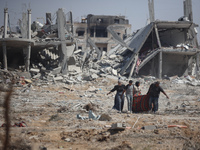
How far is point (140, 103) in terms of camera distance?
26.6 feet

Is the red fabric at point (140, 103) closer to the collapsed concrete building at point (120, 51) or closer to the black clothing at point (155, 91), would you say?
the black clothing at point (155, 91)

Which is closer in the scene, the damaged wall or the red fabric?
the red fabric

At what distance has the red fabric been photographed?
26.2 feet

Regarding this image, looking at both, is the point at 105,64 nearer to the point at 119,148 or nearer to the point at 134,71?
the point at 134,71

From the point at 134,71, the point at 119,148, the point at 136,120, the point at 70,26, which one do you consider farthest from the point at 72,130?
the point at 70,26

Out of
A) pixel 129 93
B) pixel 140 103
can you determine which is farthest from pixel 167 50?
pixel 129 93

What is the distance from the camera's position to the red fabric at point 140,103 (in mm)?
7996

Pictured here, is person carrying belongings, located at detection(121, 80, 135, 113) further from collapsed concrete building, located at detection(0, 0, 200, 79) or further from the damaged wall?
the damaged wall

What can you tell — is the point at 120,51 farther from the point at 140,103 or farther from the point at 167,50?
the point at 140,103

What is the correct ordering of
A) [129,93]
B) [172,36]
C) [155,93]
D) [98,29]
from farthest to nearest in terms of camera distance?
[98,29] < [172,36] < [129,93] < [155,93]

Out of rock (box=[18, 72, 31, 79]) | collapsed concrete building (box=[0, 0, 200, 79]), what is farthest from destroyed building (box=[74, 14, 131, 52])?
rock (box=[18, 72, 31, 79])

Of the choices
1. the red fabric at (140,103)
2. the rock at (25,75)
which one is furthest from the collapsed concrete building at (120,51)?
the red fabric at (140,103)

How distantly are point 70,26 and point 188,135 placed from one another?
19.9m

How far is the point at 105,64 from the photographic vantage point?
2150 cm
